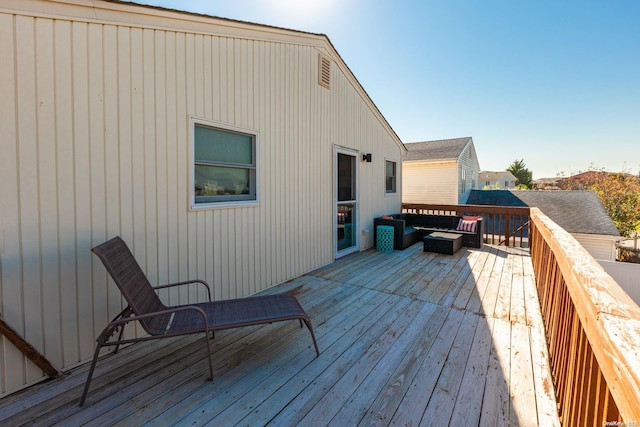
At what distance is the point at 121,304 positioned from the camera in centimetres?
254

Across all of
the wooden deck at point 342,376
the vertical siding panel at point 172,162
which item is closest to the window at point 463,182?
the wooden deck at point 342,376

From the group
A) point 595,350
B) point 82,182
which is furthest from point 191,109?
point 595,350

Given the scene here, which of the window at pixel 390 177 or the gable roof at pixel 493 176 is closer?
the window at pixel 390 177

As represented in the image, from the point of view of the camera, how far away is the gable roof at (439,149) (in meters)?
14.3

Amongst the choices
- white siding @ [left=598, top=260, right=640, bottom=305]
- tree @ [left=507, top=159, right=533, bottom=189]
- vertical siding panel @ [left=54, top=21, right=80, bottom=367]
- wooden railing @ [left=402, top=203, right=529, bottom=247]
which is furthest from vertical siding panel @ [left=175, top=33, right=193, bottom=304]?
tree @ [left=507, top=159, right=533, bottom=189]

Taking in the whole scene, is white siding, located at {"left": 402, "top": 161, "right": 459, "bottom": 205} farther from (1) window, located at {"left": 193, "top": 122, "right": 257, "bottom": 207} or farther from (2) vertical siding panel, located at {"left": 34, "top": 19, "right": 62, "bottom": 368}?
(2) vertical siding panel, located at {"left": 34, "top": 19, "right": 62, "bottom": 368}

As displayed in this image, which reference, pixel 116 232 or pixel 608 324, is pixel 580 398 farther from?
pixel 116 232

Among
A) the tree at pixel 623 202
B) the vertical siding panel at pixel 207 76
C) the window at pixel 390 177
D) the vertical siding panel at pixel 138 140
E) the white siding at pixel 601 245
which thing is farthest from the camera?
the tree at pixel 623 202

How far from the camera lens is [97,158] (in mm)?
2334

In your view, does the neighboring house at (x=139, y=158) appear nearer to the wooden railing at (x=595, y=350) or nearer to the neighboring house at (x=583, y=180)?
the wooden railing at (x=595, y=350)

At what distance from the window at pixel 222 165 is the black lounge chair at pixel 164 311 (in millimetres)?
1049

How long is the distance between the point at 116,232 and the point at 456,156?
1451cm

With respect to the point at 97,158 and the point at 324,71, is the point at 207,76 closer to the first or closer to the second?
the point at 97,158

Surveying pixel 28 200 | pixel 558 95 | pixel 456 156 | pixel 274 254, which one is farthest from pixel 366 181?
pixel 558 95
